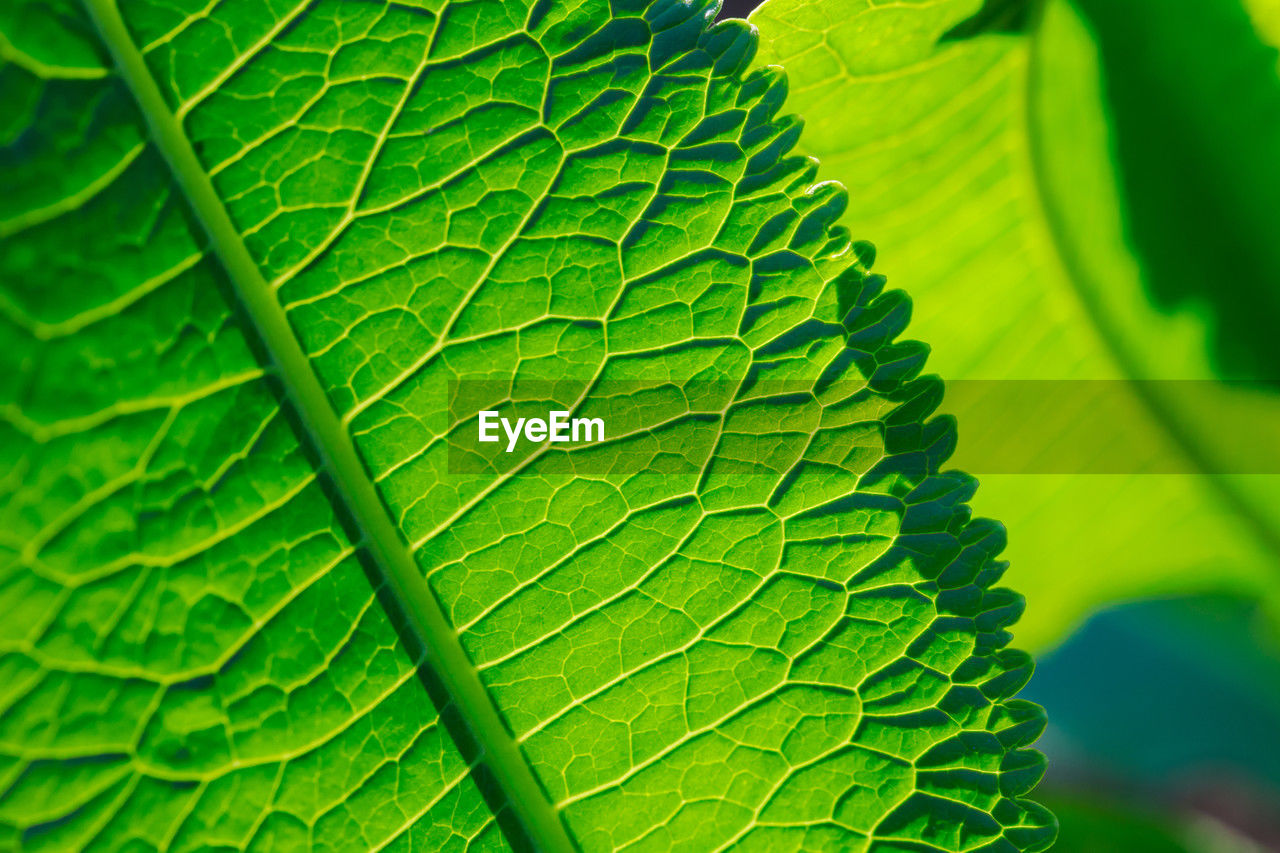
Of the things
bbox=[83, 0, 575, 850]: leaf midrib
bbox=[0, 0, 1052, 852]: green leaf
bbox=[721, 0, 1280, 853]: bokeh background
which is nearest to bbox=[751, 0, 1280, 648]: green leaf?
bbox=[721, 0, 1280, 853]: bokeh background

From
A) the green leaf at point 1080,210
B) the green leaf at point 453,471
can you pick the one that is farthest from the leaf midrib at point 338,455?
the green leaf at point 1080,210

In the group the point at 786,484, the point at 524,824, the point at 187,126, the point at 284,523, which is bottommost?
the point at 524,824

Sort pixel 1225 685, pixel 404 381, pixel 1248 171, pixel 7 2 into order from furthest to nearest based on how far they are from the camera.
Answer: pixel 1225 685, pixel 1248 171, pixel 404 381, pixel 7 2

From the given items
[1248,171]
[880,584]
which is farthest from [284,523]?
[1248,171]

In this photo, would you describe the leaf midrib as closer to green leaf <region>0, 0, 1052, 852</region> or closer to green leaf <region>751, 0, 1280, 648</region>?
green leaf <region>0, 0, 1052, 852</region>

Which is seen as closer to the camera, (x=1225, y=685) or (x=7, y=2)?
(x=7, y=2)

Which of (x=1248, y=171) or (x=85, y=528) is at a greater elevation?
(x=85, y=528)

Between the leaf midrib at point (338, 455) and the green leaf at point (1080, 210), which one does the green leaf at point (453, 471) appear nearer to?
the leaf midrib at point (338, 455)

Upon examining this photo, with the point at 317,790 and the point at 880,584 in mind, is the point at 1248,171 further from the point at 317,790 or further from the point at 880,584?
the point at 317,790
